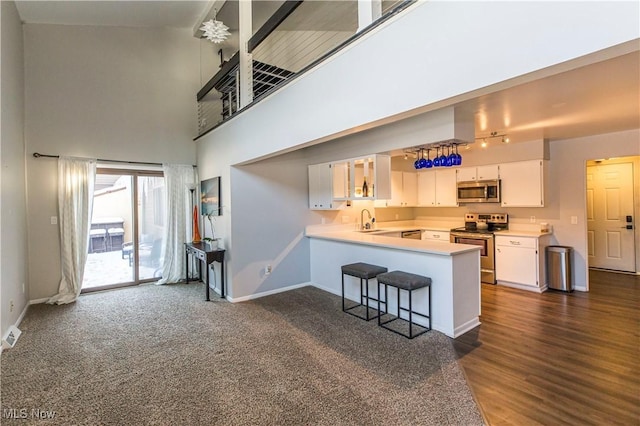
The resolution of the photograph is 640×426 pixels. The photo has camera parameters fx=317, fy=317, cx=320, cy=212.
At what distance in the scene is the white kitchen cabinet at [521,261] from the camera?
16.1 feet

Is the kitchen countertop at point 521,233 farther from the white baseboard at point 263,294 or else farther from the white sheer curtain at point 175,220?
the white sheer curtain at point 175,220

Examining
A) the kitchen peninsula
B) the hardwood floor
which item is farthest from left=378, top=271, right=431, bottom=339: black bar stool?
the hardwood floor

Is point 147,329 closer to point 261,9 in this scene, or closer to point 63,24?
point 63,24

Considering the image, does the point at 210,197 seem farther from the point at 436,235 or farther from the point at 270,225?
the point at 436,235

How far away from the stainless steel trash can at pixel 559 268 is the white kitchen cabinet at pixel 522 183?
771mm

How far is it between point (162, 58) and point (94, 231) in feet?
11.0

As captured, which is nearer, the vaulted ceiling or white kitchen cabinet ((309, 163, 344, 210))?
the vaulted ceiling

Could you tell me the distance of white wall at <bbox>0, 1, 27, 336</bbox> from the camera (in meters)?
3.53

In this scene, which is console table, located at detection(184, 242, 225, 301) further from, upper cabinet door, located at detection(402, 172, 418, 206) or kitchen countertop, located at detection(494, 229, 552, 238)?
kitchen countertop, located at detection(494, 229, 552, 238)

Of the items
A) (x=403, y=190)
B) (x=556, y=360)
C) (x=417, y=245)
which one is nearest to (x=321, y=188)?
(x=417, y=245)

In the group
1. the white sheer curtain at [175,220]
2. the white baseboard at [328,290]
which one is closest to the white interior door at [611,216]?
the white baseboard at [328,290]

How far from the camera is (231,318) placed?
408cm

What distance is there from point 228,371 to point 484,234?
4615 millimetres

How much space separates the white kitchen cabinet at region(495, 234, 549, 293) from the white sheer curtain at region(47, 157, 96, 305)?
22.3ft
